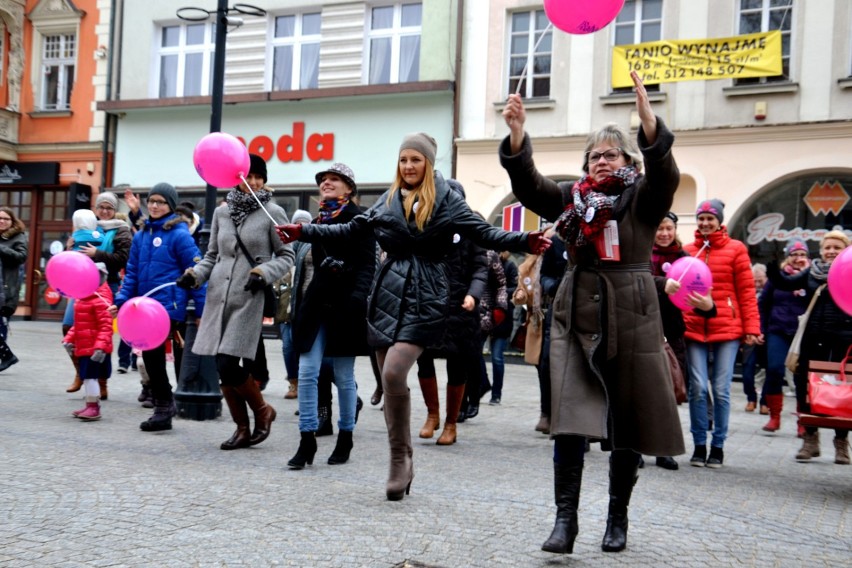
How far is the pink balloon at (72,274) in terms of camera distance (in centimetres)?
817

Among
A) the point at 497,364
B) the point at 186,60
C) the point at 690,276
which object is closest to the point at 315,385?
the point at 690,276

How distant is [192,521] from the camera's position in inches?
185

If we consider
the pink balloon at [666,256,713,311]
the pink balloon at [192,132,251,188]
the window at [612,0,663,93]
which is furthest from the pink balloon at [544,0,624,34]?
the window at [612,0,663,93]

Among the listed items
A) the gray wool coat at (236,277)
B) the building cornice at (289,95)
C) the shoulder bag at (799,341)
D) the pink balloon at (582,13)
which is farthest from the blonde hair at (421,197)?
the building cornice at (289,95)

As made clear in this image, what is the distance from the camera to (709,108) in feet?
58.4

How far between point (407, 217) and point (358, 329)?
1359 mm

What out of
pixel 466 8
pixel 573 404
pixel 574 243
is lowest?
pixel 573 404

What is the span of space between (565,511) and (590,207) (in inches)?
54.2

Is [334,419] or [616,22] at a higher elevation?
[616,22]

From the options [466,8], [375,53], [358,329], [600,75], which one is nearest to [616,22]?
[600,75]

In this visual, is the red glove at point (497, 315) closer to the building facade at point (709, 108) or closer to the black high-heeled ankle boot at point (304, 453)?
the black high-heeled ankle boot at point (304, 453)

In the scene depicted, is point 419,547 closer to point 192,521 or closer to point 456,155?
point 192,521

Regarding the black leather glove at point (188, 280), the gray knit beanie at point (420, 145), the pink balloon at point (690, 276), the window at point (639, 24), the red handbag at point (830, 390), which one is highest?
the window at point (639, 24)

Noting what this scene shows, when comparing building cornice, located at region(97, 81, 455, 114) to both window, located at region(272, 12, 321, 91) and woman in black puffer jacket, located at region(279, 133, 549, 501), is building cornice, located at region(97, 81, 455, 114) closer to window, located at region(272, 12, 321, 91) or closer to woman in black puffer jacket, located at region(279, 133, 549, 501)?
window, located at region(272, 12, 321, 91)
